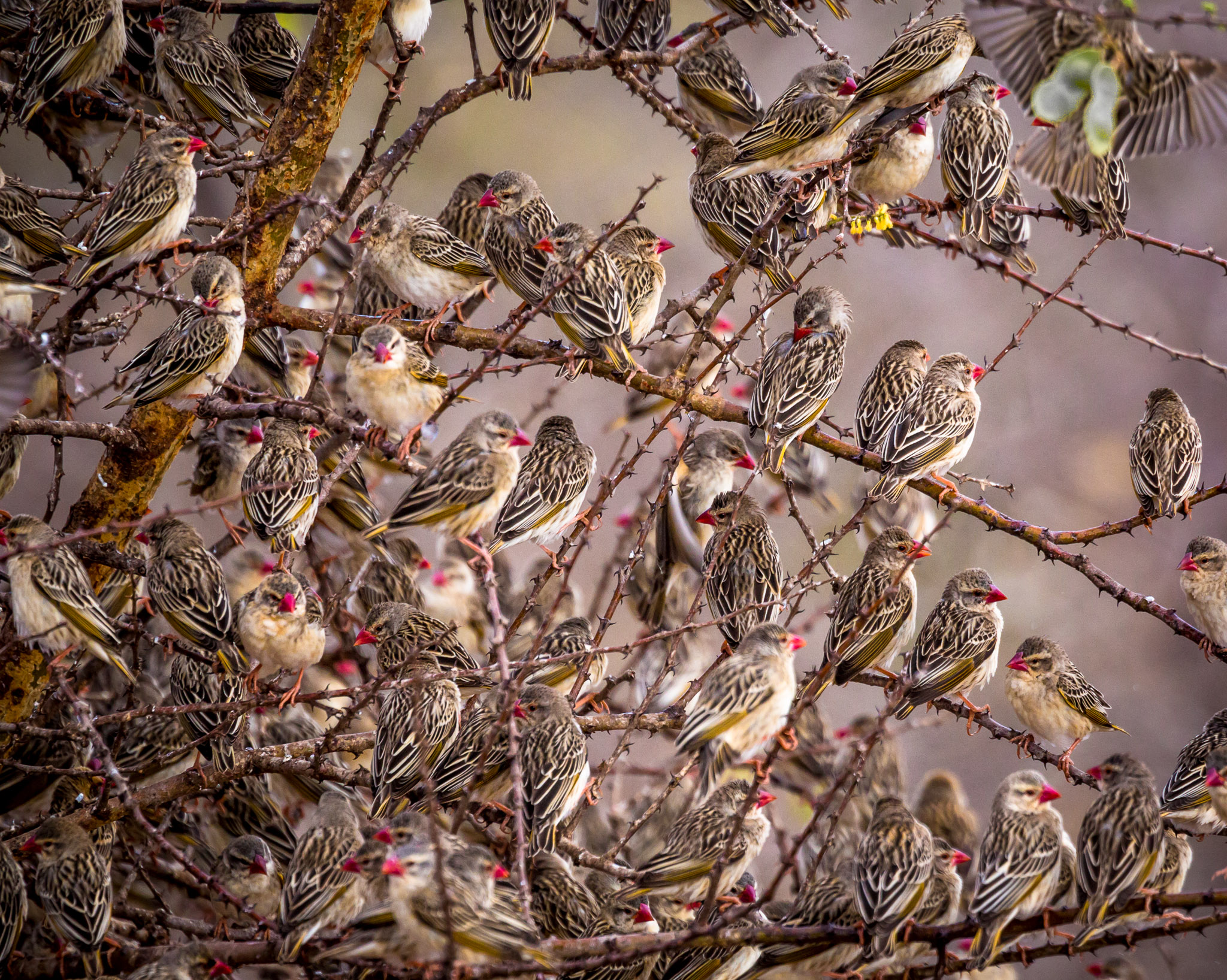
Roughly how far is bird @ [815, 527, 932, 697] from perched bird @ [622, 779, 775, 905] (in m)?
0.65

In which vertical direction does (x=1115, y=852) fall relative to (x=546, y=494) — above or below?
below

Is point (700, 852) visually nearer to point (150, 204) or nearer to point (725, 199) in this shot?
point (725, 199)

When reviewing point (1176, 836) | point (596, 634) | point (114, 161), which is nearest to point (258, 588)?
point (596, 634)

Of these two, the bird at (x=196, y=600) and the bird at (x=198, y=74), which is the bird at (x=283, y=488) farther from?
the bird at (x=198, y=74)

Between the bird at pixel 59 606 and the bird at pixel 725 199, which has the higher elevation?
the bird at pixel 725 199

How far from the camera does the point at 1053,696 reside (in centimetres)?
568

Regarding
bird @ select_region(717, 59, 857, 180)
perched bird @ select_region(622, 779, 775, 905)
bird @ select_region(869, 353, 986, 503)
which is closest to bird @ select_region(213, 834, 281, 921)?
perched bird @ select_region(622, 779, 775, 905)

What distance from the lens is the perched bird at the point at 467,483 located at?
4848 millimetres

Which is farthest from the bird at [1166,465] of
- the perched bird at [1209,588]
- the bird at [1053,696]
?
the bird at [1053,696]

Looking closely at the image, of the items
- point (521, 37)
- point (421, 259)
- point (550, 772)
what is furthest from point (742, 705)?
point (521, 37)

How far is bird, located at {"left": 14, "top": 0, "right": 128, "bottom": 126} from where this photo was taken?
510cm

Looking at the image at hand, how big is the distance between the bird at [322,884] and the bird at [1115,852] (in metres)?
2.51

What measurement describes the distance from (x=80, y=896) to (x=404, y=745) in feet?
3.99

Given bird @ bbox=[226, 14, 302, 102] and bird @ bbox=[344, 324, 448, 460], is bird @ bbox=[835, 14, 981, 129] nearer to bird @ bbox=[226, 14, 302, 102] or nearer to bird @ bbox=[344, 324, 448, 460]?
bird @ bbox=[344, 324, 448, 460]
